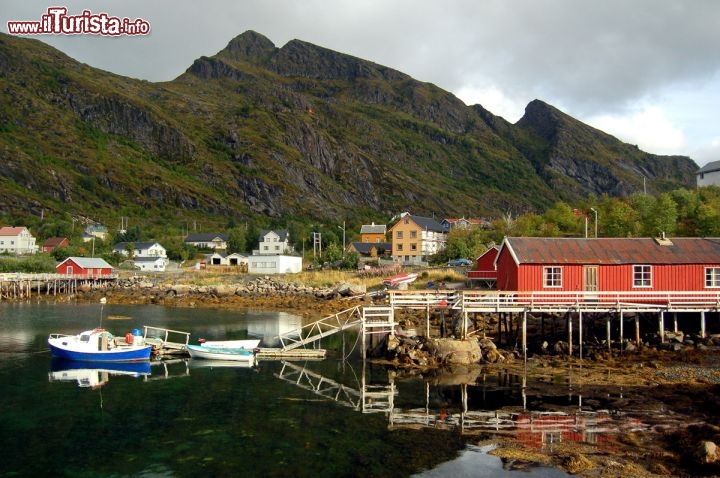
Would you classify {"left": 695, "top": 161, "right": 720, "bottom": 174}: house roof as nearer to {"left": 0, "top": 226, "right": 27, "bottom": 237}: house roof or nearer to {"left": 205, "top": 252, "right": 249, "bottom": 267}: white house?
{"left": 205, "top": 252, "right": 249, "bottom": 267}: white house

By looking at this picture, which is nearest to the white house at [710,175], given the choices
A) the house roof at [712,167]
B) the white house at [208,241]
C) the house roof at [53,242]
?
the house roof at [712,167]

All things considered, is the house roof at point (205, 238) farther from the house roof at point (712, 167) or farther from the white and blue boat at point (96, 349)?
the white and blue boat at point (96, 349)

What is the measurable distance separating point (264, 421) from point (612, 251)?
91.8ft

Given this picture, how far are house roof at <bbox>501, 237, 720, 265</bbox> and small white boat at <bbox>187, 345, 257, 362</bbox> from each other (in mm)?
18349

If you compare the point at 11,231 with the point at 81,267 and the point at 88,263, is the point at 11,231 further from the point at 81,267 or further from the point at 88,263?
the point at 81,267

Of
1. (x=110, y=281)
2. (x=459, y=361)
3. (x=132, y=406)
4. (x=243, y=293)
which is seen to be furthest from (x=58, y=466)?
(x=110, y=281)

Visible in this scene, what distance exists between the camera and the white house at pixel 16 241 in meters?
134

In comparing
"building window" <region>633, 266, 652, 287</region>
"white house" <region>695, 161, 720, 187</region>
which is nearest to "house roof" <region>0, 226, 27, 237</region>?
"building window" <region>633, 266, 652, 287</region>

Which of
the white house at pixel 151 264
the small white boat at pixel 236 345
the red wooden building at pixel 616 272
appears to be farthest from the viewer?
the white house at pixel 151 264

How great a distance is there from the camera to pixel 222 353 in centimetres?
3700

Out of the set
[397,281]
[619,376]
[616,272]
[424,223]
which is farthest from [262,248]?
[619,376]

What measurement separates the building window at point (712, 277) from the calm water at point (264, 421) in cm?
1800

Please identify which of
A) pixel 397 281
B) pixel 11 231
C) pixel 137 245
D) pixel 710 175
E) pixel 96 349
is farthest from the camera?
pixel 11 231

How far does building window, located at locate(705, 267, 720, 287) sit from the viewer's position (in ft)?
131
